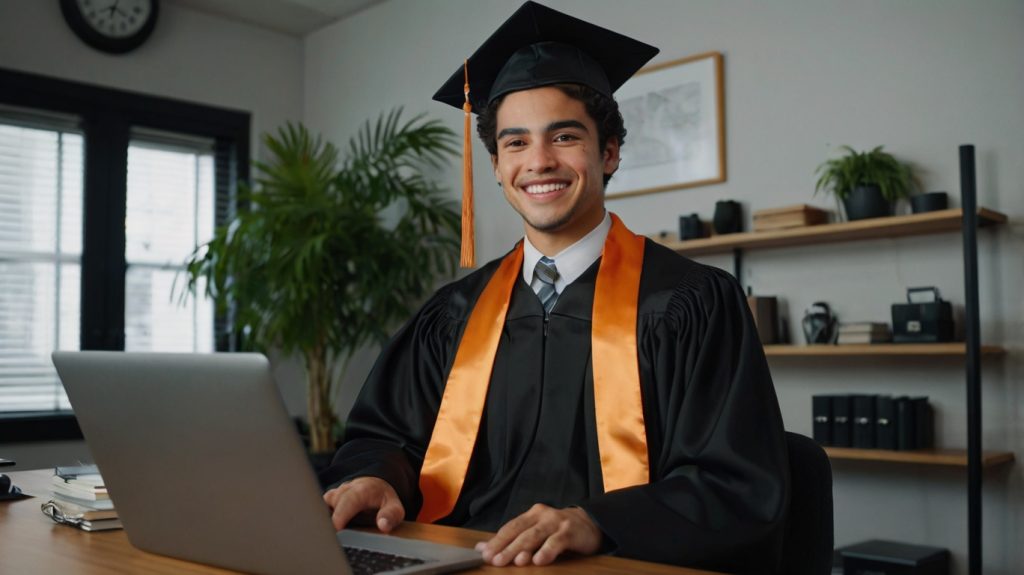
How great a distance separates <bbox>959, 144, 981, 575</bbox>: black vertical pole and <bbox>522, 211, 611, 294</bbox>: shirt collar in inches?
70.7

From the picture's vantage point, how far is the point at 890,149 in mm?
3674

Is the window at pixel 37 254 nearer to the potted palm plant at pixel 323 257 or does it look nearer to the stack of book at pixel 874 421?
the potted palm plant at pixel 323 257

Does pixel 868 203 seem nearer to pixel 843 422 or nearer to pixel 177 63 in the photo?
pixel 843 422

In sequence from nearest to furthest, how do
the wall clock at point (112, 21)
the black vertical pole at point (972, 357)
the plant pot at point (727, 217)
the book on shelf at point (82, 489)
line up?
the book on shelf at point (82, 489), the black vertical pole at point (972, 357), the plant pot at point (727, 217), the wall clock at point (112, 21)

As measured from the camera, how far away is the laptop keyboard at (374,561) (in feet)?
3.50

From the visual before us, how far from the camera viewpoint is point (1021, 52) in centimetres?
339

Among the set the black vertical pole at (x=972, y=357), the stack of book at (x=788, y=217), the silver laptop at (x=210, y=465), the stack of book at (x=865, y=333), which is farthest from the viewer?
the stack of book at (x=788, y=217)

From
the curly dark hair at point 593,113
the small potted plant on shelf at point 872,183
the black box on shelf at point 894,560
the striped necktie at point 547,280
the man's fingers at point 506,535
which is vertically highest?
the small potted plant on shelf at point 872,183

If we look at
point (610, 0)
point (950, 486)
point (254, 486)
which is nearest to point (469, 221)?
point (254, 486)

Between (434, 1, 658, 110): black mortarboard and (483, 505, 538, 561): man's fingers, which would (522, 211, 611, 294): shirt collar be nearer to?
(434, 1, 658, 110): black mortarboard

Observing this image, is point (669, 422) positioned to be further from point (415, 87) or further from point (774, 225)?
point (415, 87)

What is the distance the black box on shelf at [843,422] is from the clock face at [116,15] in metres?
4.07

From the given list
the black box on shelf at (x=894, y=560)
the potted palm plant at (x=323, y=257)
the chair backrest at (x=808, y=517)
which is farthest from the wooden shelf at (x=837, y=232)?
the chair backrest at (x=808, y=517)

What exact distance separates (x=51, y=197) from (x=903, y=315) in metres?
4.09
